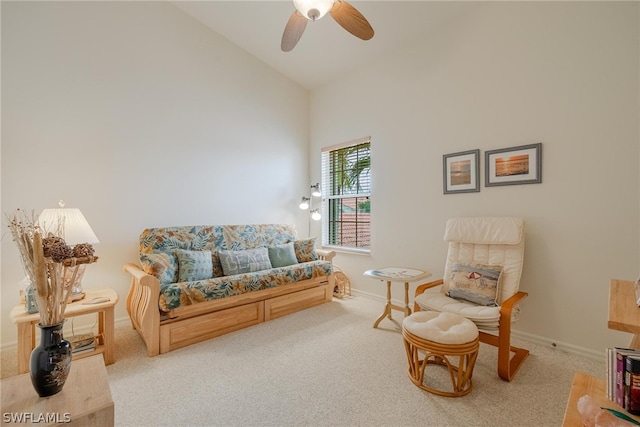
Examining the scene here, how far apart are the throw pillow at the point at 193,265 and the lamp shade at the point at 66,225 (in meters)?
0.74

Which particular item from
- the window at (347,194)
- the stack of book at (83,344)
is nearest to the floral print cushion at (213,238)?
the stack of book at (83,344)

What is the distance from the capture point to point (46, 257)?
1075 mm

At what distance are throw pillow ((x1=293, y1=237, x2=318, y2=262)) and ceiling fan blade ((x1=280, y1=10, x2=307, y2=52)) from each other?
2253mm

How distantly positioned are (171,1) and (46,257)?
11.1 feet

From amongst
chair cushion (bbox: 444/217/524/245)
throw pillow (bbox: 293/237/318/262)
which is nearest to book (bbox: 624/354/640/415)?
chair cushion (bbox: 444/217/524/245)

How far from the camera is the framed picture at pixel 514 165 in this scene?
2.44 metres

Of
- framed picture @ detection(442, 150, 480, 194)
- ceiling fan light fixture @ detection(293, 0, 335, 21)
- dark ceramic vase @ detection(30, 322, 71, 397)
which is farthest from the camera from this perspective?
framed picture @ detection(442, 150, 480, 194)

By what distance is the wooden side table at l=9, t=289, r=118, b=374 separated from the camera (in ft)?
6.22

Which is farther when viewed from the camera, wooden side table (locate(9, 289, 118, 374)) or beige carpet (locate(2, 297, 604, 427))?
wooden side table (locate(9, 289, 118, 374))

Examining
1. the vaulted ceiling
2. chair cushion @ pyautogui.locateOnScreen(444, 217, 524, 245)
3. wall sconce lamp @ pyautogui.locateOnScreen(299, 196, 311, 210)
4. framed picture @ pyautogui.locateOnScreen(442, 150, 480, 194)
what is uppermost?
the vaulted ceiling

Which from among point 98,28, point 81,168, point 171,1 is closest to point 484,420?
point 81,168

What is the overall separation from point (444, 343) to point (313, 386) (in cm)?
89

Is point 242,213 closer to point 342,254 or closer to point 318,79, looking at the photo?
point 342,254

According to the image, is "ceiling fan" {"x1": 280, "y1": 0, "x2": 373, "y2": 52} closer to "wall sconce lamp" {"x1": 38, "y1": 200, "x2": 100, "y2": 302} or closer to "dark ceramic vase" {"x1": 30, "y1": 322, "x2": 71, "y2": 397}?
"dark ceramic vase" {"x1": 30, "y1": 322, "x2": 71, "y2": 397}
